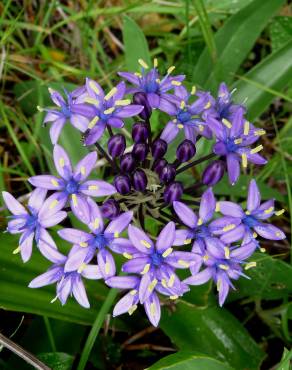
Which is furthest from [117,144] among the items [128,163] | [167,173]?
[167,173]

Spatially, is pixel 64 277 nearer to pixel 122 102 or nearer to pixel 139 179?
pixel 139 179

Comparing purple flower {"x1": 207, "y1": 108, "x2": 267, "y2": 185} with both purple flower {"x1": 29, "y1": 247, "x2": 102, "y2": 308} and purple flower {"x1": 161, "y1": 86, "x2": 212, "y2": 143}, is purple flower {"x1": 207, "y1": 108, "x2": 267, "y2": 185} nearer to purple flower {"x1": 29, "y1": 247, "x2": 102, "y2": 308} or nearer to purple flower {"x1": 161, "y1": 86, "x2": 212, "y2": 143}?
purple flower {"x1": 161, "y1": 86, "x2": 212, "y2": 143}

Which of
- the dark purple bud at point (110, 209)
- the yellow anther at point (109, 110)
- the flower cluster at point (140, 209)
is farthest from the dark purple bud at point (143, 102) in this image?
the dark purple bud at point (110, 209)

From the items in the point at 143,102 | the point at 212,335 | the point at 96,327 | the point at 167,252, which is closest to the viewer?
the point at 167,252

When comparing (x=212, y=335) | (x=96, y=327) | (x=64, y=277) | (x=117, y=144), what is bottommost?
(x=212, y=335)

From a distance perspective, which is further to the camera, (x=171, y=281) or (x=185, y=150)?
(x=185, y=150)

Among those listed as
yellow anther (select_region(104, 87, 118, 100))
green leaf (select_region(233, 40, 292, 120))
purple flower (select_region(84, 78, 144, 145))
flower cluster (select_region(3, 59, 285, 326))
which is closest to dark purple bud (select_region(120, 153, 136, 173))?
flower cluster (select_region(3, 59, 285, 326))
